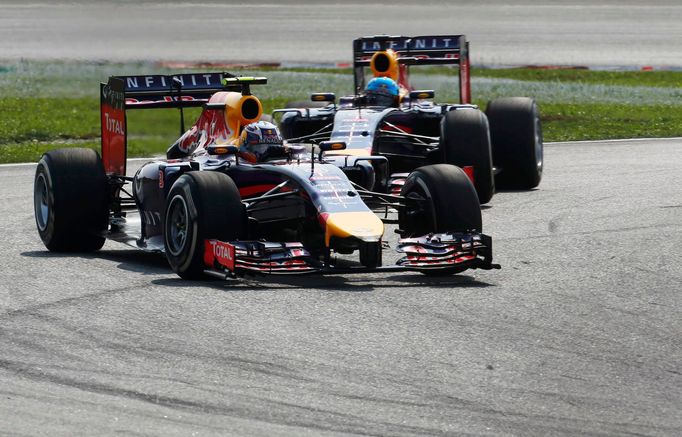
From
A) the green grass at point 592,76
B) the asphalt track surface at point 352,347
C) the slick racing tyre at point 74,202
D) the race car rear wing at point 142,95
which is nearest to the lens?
the asphalt track surface at point 352,347

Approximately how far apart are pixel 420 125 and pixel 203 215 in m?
6.43

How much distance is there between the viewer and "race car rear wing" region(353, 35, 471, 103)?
17703mm

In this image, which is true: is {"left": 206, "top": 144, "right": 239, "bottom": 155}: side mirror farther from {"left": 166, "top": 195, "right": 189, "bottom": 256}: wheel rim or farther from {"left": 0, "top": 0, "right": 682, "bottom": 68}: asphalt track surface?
{"left": 0, "top": 0, "right": 682, "bottom": 68}: asphalt track surface

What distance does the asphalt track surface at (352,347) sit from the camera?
6.82 meters

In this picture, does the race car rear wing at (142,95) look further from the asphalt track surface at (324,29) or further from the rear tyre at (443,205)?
the asphalt track surface at (324,29)

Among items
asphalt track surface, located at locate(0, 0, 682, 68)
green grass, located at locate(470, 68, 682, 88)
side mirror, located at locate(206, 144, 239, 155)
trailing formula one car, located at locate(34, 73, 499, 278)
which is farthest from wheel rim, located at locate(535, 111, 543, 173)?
asphalt track surface, located at locate(0, 0, 682, 68)

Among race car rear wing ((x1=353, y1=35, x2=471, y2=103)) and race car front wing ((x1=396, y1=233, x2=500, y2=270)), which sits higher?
race car rear wing ((x1=353, y1=35, x2=471, y2=103))

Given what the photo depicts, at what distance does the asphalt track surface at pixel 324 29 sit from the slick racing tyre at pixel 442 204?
810 inches

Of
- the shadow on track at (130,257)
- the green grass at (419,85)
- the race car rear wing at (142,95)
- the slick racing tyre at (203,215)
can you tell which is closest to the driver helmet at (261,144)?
the race car rear wing at (142,95)

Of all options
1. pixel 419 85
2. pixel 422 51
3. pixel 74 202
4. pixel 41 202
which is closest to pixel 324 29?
pixel 419 85

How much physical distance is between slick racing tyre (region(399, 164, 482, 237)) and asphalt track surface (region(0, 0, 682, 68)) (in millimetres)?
20586

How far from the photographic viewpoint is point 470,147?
14.7m

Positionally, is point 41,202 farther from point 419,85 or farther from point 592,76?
point 592,76

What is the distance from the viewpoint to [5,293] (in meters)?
10.1
